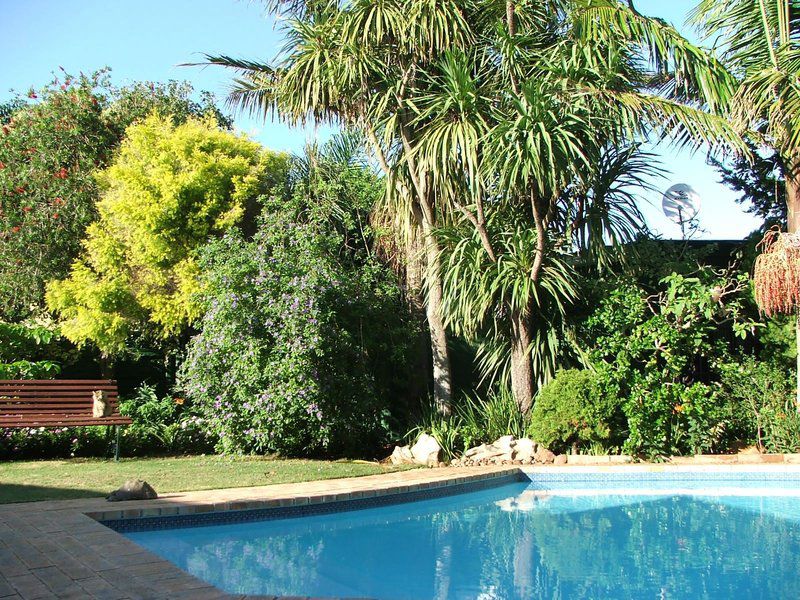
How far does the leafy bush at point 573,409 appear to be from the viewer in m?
8.41

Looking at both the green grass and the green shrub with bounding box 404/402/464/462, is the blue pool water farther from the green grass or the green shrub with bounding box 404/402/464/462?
the green shrub with bounding box 404/402/464/462

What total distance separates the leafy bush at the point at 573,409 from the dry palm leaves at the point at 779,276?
7.09 feet

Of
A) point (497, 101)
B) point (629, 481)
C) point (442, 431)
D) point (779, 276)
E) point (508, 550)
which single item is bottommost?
point (508, 550)

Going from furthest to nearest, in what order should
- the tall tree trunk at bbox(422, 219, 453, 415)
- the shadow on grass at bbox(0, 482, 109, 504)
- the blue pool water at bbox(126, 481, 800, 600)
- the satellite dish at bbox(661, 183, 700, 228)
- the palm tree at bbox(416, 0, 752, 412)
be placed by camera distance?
the satellite dish at bbox(661, 183, 700, 228)
the tall tree trunk at bbox(422, 219, 453, 415)
the palm tree at bbox(416, 0, 752, 412)
the shadow on grass at bbox(0, 482, 109, 504)
the blue pool water at bbox(126, 481, 800, 600)

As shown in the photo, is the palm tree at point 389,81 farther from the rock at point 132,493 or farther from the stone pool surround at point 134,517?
the rock at point 132,493

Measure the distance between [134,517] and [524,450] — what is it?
4.73 metres

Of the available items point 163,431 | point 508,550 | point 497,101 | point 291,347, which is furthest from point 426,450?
point 497,101

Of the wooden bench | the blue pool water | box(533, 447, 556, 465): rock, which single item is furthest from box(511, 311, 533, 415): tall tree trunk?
the wooden bench

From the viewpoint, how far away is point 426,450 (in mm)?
8672

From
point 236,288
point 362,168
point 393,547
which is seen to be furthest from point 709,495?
point 362,168

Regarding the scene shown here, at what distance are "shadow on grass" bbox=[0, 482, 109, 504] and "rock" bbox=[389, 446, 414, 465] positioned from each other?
140 inches

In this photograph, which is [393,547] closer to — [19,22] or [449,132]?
[449,132]

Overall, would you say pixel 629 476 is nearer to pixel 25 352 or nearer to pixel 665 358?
pixel 665 358

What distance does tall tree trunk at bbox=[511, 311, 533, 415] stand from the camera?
919cm
